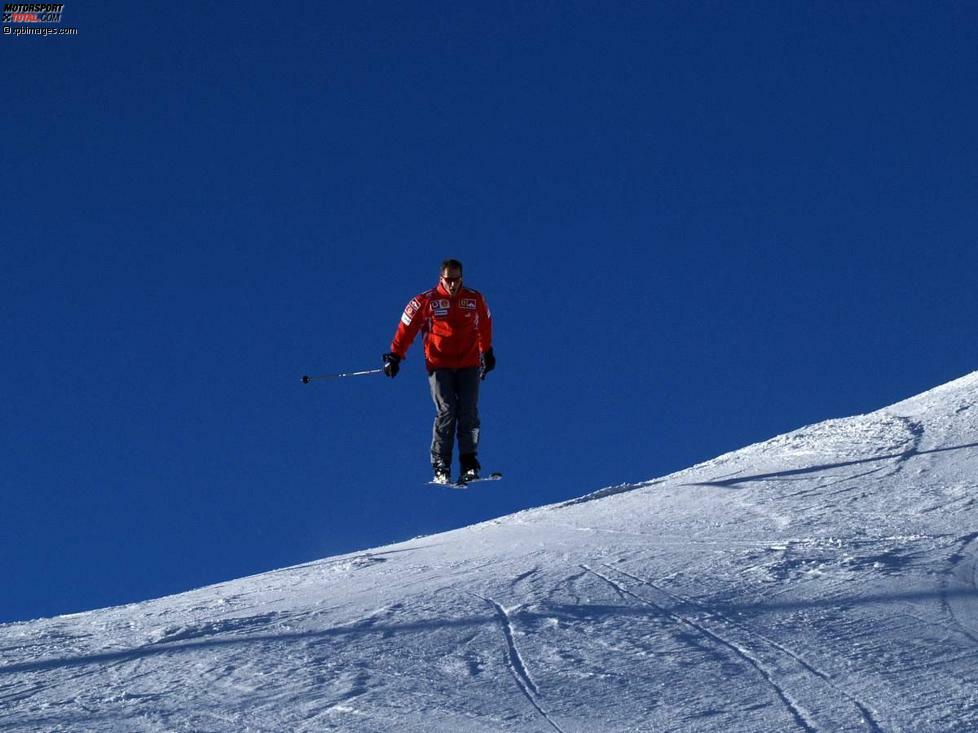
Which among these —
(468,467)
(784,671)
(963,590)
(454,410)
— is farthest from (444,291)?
(784,671)

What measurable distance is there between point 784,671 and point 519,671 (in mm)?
1181

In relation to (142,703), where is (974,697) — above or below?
below

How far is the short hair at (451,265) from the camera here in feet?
40.0

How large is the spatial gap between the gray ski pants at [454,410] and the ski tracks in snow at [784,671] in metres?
6.45

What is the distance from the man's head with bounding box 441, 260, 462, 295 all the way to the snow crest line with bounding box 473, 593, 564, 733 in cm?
655

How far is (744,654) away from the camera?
499cm

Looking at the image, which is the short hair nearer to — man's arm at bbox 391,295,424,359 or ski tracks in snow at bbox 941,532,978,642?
man's arm at bbox 391,295,424,359

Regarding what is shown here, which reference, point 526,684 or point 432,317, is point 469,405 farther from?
point 526,684

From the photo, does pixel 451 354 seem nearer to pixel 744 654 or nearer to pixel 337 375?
pixel 337 375

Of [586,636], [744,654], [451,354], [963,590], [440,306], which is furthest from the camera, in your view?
[451,354]

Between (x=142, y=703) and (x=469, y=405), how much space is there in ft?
26.2

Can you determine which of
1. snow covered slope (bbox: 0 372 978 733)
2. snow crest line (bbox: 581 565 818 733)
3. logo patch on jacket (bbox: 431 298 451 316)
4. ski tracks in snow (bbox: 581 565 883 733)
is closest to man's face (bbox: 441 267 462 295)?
logo patch on jacket (bbox: 431 298 451 316)

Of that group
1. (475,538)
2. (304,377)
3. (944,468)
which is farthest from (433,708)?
(304,377)

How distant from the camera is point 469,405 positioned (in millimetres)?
12641
